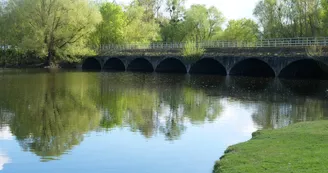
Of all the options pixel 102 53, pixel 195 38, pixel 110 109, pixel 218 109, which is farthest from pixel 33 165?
pixel 195 38

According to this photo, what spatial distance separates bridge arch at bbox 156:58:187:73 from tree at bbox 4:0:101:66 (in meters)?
15.2

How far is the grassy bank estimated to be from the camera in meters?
11.4

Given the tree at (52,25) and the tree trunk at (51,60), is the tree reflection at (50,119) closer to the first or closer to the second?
the tree at (52,25)

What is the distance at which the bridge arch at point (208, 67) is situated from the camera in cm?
6775

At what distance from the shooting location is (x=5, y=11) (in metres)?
79.1

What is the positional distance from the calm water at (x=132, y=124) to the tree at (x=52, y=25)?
116ft

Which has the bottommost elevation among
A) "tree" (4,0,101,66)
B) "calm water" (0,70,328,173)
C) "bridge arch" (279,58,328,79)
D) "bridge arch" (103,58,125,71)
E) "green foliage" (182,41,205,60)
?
"calm water" (0,70,328,173)

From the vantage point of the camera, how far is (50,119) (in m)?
22.8

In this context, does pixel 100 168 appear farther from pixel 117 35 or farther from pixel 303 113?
pixel 117 35

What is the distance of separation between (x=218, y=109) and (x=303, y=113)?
5623mm

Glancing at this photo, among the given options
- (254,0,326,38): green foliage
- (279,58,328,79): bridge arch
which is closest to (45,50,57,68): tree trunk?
(254,0,326,38): green foliage

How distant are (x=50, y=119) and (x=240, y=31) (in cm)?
7221

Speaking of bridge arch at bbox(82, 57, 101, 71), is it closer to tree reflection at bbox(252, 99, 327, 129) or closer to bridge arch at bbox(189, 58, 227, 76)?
bridge arch at bbox(189, 58, 227, 76)

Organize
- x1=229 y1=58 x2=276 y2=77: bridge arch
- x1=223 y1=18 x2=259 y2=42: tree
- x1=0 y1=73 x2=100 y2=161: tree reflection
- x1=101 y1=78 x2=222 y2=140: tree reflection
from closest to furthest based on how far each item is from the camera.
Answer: x1=0 y1=73 x2=100 y2=161: tree reflection, x1=101 y1=78 x2=222 y2=140: tree reflection, x1=229 y1=58 x2=276 y2=77: bridge arch, x1=223 y1=18 x2=259 y2=42: tree
